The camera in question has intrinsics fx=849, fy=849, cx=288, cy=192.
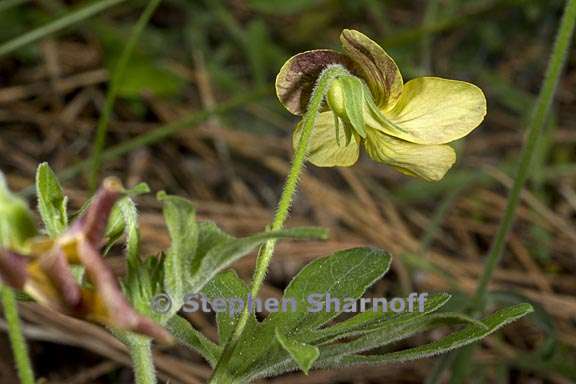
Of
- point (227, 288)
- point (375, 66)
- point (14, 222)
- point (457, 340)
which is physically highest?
point (375, 66)

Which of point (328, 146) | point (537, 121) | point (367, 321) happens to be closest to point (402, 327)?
point (367, 321)

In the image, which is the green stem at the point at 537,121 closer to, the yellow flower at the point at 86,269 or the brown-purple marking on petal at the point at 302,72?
the brown-purple marking on petal at the point at 302,72

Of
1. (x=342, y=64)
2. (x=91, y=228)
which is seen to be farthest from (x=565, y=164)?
(x=91, y=228)

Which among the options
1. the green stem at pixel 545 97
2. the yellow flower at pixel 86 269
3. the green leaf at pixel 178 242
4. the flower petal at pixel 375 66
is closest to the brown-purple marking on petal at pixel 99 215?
the yellow flower at pixel 86 269

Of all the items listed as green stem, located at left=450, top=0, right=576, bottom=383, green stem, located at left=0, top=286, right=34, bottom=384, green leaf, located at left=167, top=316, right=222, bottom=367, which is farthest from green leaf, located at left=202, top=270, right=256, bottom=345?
green stem, located at left=450, top=0, right=576, bottom=383

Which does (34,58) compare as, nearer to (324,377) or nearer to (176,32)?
(176,32)

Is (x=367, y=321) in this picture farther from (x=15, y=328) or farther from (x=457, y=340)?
(x=15, y=328)

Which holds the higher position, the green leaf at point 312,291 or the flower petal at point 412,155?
the flower petal at point 412,155
